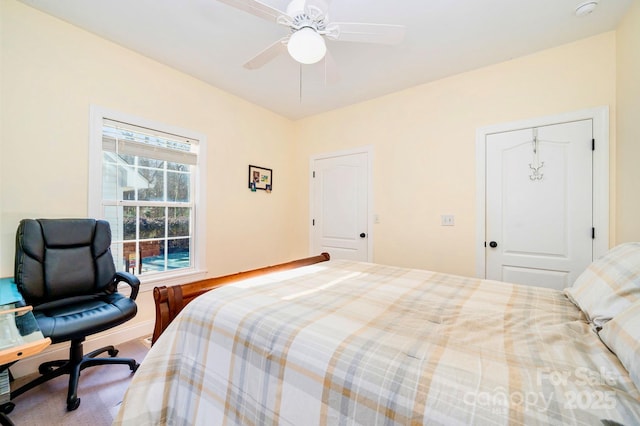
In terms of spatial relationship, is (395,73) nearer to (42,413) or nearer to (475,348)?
(475,348)

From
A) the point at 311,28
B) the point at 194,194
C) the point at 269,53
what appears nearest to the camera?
the point at 311,28

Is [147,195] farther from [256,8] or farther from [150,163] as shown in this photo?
[256,8]

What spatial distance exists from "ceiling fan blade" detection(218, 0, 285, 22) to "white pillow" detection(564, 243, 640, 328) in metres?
1.98

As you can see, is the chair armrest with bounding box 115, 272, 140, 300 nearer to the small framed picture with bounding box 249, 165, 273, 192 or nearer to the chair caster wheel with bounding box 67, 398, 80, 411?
the chair caster wheel with bounding box 67, 398, 80, 411

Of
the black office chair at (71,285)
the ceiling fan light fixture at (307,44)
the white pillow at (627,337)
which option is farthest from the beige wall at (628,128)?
the black office chair at (71,285)

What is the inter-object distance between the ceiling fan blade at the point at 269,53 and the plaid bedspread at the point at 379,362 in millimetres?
1528

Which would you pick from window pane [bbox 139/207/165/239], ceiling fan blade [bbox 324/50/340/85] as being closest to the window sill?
window pane [bbox 139/207/165/239]

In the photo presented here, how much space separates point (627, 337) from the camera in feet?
2.45

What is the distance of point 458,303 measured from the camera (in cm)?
130

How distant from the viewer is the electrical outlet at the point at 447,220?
278cm

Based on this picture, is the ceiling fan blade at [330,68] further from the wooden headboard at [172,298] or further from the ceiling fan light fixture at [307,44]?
the wooden headboard at [172,298]

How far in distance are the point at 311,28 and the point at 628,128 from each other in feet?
7.72

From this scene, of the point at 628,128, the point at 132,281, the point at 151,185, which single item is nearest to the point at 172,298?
the point at 132,281

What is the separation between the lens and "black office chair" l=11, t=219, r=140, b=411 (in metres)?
1.62
